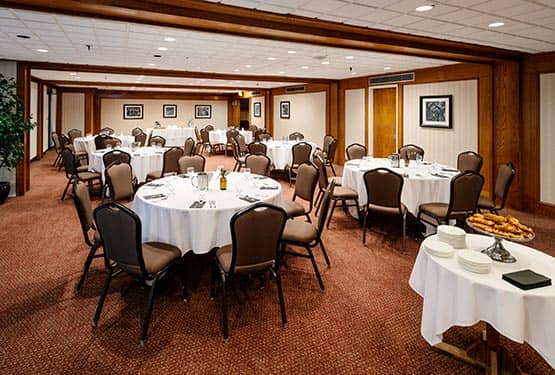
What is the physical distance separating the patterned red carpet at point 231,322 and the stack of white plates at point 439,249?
0.73 m

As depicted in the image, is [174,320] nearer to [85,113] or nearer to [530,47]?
[530,47]

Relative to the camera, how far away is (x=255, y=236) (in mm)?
2596

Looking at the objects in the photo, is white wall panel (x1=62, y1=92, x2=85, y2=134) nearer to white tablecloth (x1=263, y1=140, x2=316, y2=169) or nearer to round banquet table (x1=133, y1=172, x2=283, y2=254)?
white tablecloth (x1=263, y1=140, x2=316, y2=169)

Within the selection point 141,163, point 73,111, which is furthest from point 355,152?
point 73,111

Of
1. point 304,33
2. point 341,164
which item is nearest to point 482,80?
point 304,33

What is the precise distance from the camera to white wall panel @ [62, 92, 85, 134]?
1507 cm

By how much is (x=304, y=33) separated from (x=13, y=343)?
158 inches

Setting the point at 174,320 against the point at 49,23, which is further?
the point at 49,23

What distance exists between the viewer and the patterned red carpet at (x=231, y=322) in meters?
2.34

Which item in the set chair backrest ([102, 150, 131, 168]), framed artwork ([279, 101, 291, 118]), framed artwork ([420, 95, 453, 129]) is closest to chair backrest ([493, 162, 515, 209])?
framed artwork ([420, 95, 453, 129])

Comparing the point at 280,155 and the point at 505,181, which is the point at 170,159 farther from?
the point at 505,181

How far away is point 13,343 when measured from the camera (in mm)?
2531

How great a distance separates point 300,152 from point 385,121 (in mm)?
3074

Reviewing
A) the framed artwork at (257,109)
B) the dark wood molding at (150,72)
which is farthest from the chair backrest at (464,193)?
the framed artwork at (257,109)
